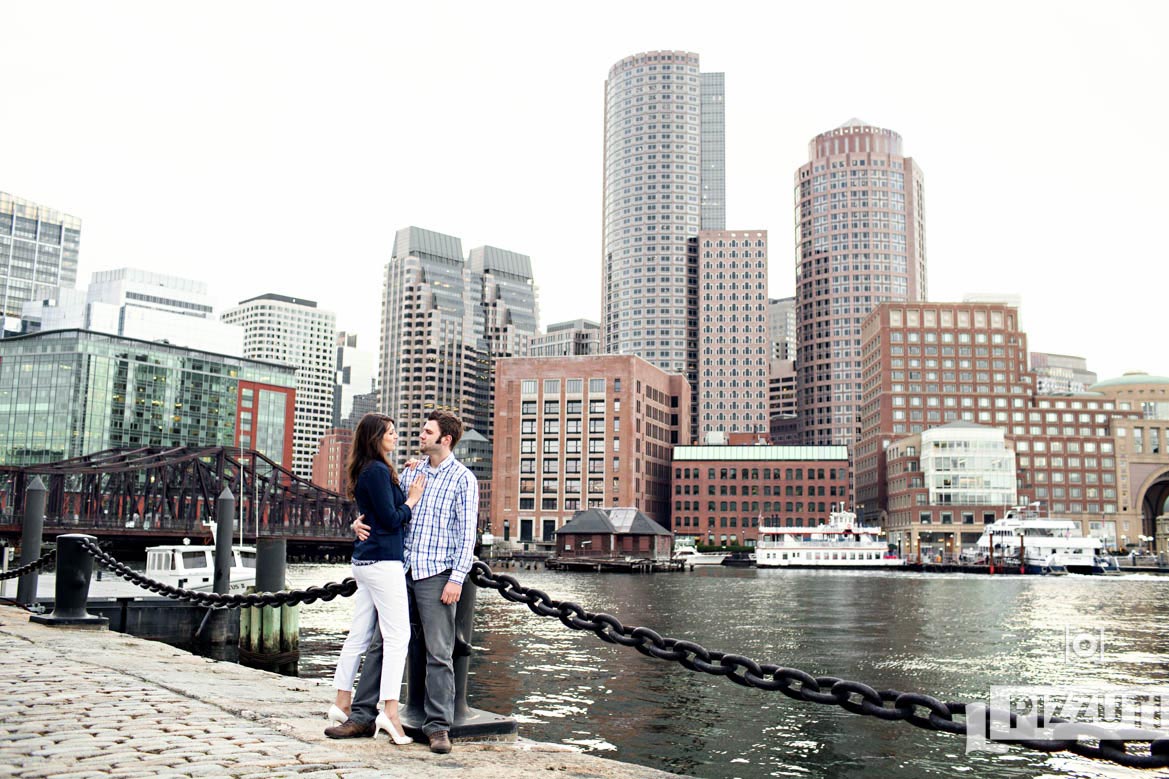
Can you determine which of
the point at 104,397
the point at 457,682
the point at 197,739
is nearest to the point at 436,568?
the point at 457,682

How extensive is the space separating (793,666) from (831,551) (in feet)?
296

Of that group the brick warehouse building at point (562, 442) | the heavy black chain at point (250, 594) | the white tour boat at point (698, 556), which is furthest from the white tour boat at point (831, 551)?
the heavy black chain at point (250, 594)

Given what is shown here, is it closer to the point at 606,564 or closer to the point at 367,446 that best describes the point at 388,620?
the point at 367,446

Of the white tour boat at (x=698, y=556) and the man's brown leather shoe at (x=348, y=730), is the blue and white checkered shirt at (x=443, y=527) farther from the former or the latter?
the white tour boat at (x=698, y=556)

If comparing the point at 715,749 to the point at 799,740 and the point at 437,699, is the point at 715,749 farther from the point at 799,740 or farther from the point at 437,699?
the point at 437,699

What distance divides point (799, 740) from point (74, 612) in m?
12.4

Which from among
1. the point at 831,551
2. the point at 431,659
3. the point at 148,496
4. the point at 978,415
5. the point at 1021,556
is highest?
the point at 978,415

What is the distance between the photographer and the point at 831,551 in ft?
364

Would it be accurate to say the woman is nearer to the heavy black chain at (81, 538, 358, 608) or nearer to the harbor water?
the heavy black chain at (81, 538, 358, 608)

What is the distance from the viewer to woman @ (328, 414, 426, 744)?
7.40 m

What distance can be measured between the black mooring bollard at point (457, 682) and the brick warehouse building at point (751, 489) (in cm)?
13992

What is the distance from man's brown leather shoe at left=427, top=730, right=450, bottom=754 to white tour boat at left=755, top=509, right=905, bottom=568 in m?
108

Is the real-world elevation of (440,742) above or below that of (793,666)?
above

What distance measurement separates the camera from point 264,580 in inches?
A: 844
